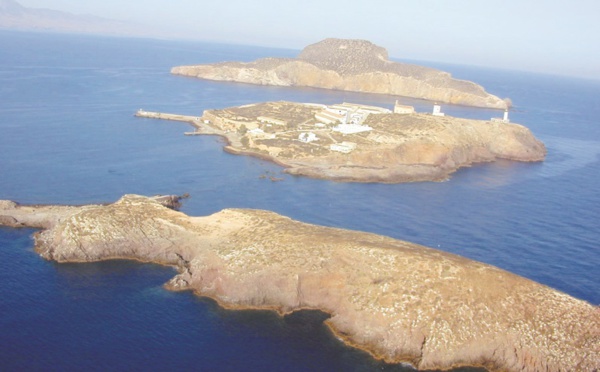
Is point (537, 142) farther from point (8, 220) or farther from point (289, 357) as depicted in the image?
point (8, 220)

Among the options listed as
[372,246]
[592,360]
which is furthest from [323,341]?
[592,360]

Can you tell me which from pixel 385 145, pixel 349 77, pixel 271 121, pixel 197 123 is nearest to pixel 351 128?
pixel 385 145

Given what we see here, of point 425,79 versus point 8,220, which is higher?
point 425,79

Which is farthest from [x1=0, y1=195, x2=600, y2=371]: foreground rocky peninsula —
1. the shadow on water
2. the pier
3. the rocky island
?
the pier

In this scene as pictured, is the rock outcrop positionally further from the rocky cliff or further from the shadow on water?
the shadow on water

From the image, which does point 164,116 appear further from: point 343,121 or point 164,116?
point 343,121

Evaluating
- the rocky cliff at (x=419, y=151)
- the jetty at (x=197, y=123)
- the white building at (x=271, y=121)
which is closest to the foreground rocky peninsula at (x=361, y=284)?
the rocky cliff at (x=419, y=151)
